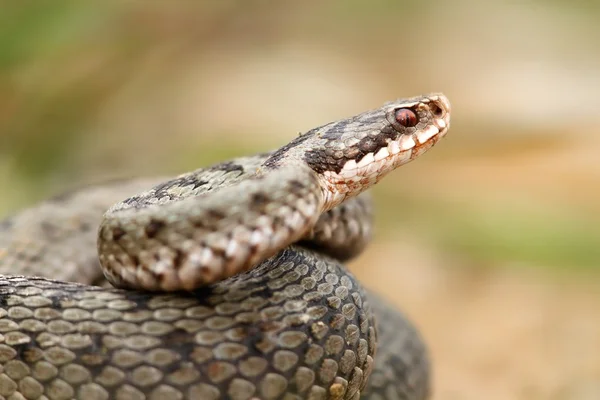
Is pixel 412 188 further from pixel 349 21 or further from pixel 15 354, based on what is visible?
pixel 15 354

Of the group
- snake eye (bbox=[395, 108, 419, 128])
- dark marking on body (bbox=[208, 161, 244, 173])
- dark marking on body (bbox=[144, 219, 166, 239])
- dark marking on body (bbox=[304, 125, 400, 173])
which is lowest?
dark marking on body (bbox=[144, 219, 166, 239])

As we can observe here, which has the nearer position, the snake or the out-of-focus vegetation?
the snake

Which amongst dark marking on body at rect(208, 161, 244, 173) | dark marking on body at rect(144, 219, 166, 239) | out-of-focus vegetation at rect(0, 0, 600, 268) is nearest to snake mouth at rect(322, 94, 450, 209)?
dark marking on body at rect(208, 161, 244, 173)

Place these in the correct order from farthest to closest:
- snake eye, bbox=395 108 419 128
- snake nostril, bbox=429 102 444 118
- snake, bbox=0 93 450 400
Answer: snake nostril, bbox=429 102 444 118 < snake eye, bbox=395 108 419 128 < snake, bbox=0 93 450 400

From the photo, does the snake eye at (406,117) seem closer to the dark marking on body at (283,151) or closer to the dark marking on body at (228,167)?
the dark marking on body at (283,151)

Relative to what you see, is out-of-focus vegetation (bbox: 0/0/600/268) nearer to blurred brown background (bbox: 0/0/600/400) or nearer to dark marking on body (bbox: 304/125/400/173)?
blurred brown background (bbox: 0/0/600/400)

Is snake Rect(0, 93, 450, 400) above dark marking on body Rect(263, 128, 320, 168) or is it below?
below

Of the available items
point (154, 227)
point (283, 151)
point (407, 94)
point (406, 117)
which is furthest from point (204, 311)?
point (407, 94)

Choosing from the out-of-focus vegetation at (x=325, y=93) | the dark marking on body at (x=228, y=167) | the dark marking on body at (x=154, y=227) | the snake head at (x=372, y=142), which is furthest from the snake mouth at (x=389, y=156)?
the out-of-focus vegetation at (x=325, y=93)
